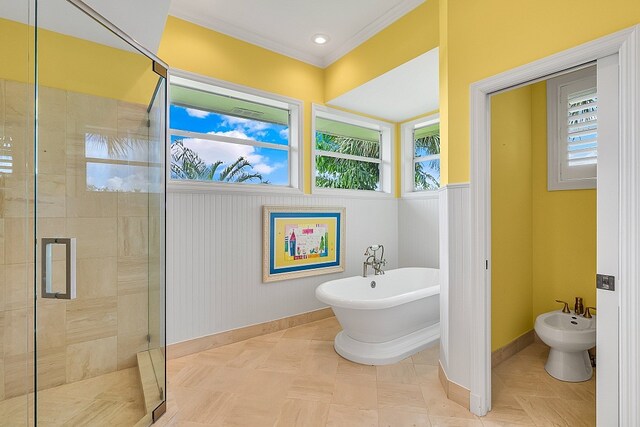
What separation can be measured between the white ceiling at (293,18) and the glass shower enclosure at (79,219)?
971 millimetres

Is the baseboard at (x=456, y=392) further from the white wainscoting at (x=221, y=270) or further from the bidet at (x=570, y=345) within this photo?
the white wainscoting at (x=221, y=270)

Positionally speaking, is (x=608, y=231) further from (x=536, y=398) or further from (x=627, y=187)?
(x=536, y=398)

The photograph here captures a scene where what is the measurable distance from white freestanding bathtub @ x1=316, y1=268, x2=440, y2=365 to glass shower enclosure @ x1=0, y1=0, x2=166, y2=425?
1.36 m

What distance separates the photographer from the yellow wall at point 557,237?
8.05ft

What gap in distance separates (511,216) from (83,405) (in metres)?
3.29

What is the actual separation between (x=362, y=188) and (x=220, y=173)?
185cm

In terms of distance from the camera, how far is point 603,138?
140cm

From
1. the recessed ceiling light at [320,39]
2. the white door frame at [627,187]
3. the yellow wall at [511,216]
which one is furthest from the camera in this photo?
the recessed ceiling light at [320,39]

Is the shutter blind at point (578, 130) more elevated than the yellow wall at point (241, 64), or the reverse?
the yellow wall at point (241, 64)

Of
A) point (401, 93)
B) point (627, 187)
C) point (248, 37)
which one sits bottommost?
point (627, 187)

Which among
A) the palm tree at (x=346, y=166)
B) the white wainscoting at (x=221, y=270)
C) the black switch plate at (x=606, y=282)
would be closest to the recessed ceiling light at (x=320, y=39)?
the palm tree at (x=346, y=166)

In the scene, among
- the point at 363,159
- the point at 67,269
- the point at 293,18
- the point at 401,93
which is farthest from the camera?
the point at 363,159

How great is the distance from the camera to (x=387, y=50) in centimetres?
276

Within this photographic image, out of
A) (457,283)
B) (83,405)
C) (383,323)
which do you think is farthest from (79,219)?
(457,283)
